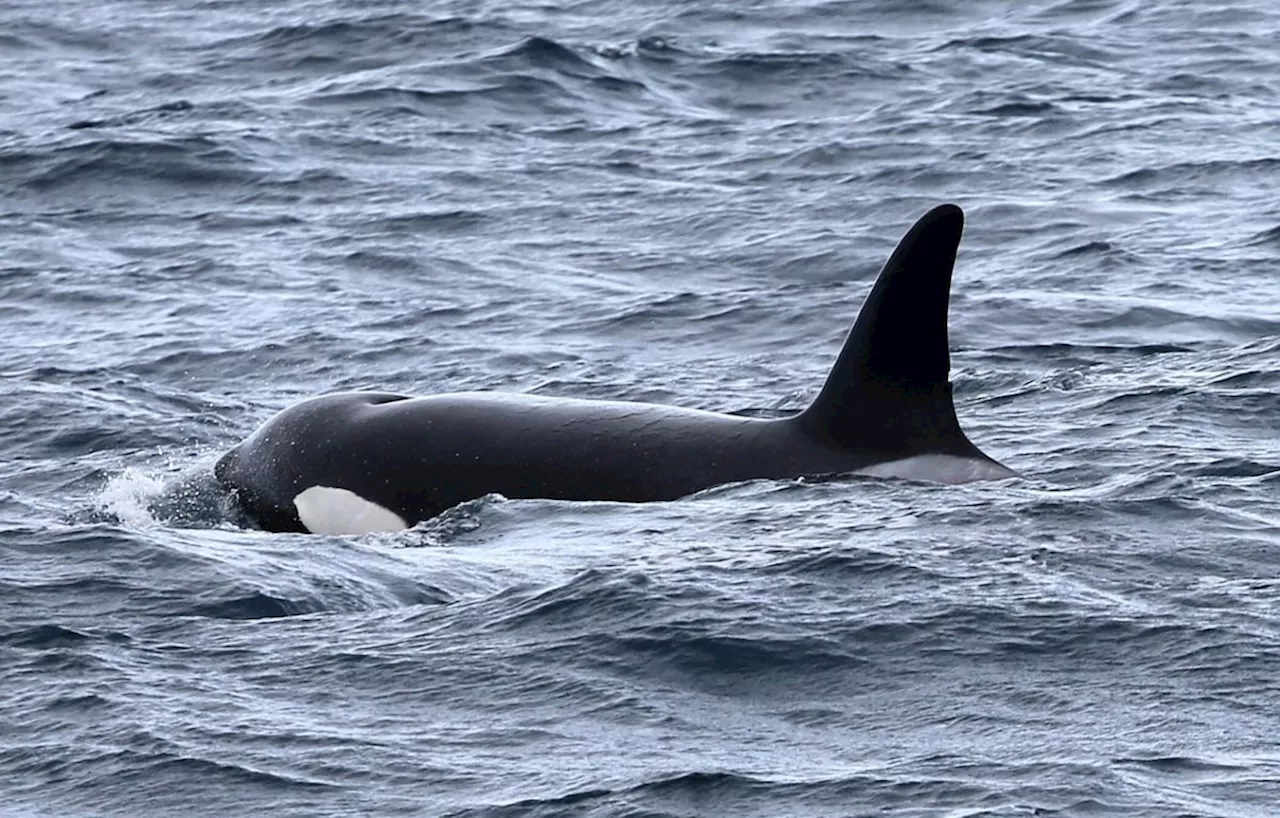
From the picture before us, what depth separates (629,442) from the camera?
11.8 m

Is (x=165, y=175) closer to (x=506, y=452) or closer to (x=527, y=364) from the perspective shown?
(x=527, y=364)

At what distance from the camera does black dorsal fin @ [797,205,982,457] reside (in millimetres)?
11031

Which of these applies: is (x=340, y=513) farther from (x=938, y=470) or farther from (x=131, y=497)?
(x=938, y=470)

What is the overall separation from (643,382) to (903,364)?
203 inches

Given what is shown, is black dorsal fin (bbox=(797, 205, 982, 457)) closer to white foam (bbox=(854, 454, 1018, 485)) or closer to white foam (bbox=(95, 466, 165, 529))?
white foam (bbox=(854, 454, 1018, 485))

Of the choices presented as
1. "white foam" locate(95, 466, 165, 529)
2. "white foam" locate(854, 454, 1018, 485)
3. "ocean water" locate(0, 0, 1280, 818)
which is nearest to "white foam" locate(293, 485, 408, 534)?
"ocean water" locate(0, 0, 1280, 818)

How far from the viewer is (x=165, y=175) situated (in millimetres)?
24328

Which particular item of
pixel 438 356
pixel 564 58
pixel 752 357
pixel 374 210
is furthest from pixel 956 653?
pixel 564 58

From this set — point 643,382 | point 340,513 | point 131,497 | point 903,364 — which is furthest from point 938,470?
point 643,382

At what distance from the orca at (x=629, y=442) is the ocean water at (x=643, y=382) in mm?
234

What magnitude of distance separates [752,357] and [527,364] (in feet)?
5.42

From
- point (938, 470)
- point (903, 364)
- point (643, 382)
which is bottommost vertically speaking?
point (643, 382)

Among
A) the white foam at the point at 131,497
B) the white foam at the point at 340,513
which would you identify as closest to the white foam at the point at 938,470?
the white foam at the point at 340,513

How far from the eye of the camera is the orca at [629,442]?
1118 centimetres
